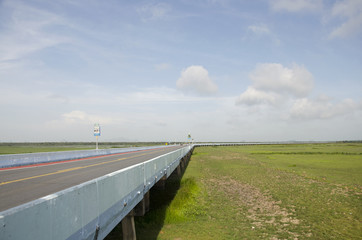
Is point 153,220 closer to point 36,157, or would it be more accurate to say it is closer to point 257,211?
point 257,211

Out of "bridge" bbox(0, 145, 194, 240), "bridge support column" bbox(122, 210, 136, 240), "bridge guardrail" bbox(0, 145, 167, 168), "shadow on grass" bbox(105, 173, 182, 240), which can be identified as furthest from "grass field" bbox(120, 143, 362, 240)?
"bridge guardrail" bbox(0, 145, 167, 168)

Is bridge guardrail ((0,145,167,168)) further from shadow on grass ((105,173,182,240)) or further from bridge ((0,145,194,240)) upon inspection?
shadow on grass ((105,173,182,240))

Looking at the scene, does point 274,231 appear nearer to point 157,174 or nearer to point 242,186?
point 157,174

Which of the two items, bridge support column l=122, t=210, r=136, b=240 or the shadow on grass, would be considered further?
the shadow on grass

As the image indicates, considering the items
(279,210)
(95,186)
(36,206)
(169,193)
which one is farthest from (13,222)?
(169,193)

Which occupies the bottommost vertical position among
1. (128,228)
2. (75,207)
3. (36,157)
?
(128,228)

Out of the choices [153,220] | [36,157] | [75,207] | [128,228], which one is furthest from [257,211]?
[36,157]

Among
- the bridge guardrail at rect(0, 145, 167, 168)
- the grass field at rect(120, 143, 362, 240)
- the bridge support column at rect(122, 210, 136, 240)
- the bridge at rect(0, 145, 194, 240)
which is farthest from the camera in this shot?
the bridge guardrail at rect(0, 145, 167, 168)

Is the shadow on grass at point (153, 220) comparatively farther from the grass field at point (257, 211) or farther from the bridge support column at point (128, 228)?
the bridge support column at point (128, 228)

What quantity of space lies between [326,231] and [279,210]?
302cm

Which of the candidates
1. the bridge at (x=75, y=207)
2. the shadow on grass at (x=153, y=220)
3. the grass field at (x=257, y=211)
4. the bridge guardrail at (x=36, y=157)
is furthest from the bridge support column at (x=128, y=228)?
the bridge guardrail at (x=36, y=157)

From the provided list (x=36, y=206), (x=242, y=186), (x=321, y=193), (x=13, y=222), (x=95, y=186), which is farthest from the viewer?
(x=242, y=186)

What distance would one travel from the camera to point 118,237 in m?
11.4

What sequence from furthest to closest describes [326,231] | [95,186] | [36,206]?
[326,231] < [95,186] < [36,206]
